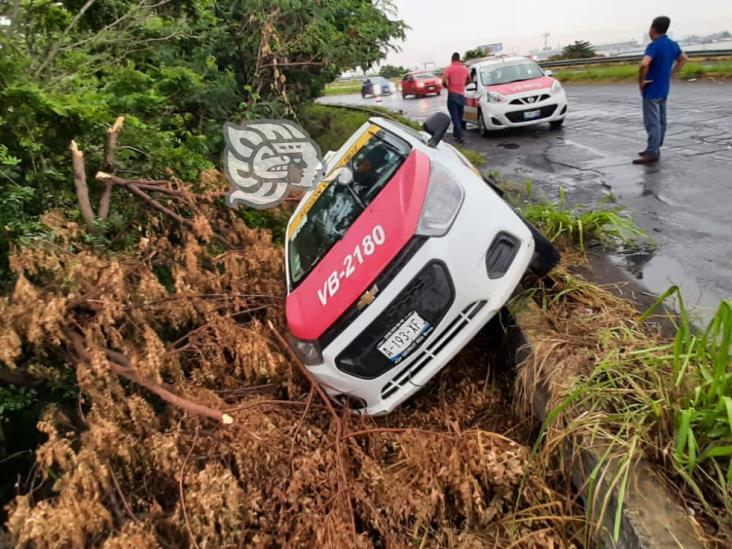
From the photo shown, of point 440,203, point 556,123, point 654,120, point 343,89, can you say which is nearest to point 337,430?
point 440,203

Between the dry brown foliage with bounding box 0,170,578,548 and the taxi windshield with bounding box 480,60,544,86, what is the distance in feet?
29.5

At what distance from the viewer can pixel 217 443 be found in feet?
9.36

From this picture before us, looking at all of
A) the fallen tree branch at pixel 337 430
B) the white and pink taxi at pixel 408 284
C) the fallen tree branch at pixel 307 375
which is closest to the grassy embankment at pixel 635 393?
the white and pink taxi at pixel 408 284

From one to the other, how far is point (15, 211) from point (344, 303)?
231cm

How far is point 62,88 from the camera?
4.27m

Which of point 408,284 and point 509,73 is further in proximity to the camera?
point 509,73

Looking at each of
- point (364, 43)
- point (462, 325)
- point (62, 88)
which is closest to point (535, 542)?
point (462, 325)

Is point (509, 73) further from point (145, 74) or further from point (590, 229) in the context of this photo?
point (145, 74)

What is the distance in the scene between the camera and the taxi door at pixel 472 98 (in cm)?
1130

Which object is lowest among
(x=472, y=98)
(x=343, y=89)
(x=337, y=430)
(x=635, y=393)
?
(x=343, y=89)

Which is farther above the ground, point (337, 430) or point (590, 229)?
point (590, 229)

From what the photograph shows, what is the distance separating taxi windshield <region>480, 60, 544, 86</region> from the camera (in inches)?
435
